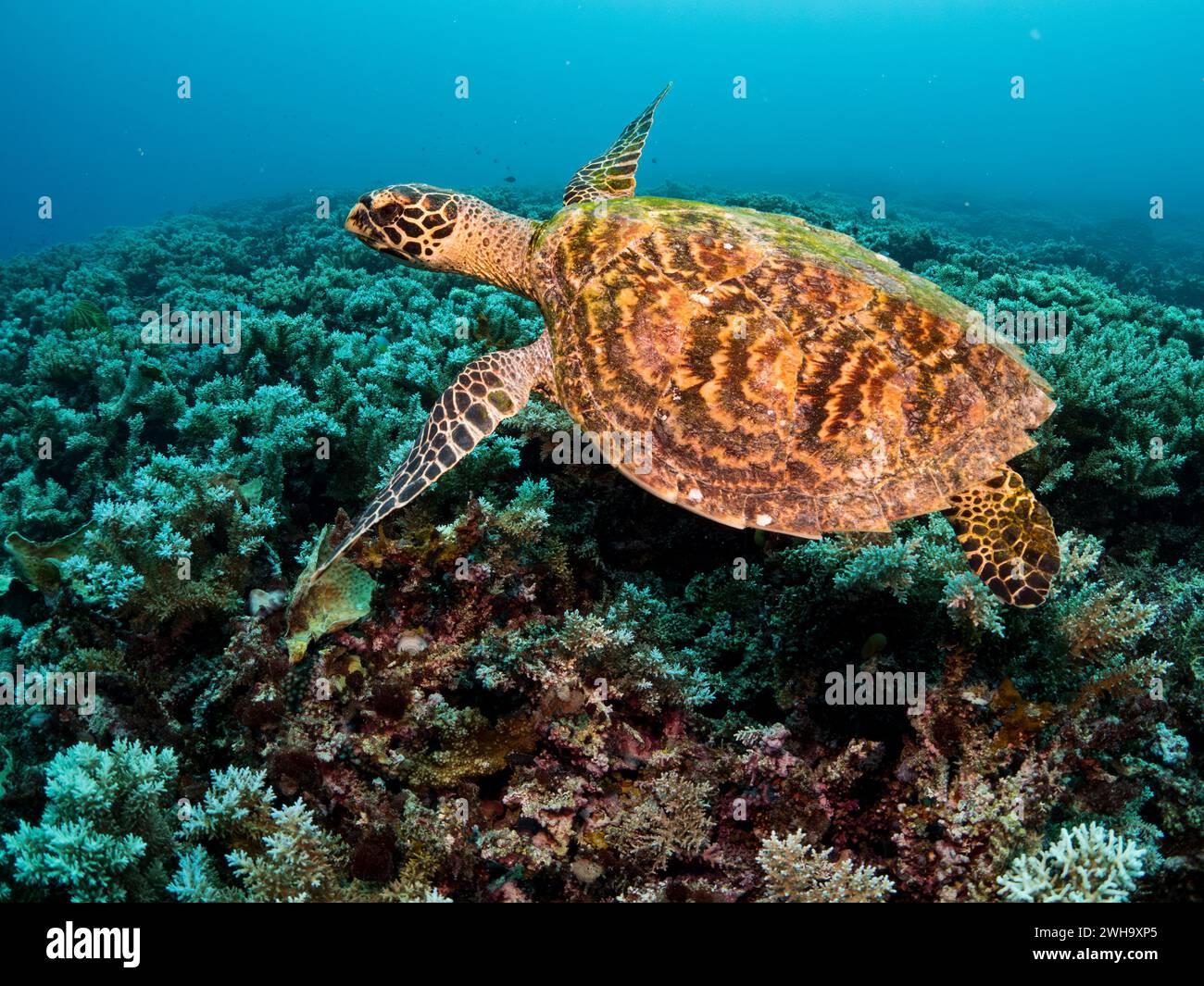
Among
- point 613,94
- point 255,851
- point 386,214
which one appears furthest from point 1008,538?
point 613,94

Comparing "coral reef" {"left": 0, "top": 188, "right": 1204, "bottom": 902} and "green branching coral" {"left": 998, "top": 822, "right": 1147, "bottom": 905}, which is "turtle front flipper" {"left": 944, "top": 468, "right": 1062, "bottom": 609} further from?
"green branching coral" {"left": 998, "top": 822, "right": 1147, "bottom": 905}

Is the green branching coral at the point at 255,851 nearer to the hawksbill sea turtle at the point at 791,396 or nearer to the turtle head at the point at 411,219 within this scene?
the hawksbill sea turtle at the point at 791,396

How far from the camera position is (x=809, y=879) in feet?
7.10

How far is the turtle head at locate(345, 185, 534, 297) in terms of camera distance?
3.99m

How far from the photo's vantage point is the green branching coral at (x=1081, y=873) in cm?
190

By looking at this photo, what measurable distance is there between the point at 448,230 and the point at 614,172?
172 centimetres

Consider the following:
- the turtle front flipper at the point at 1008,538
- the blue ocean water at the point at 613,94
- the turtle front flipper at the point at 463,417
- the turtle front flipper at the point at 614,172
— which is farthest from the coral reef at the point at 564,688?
the blue ocean water at the point at 613,94

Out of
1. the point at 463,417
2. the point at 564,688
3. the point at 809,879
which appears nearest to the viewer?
the point at 809,879

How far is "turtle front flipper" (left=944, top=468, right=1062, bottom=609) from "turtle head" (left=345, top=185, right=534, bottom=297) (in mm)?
2925

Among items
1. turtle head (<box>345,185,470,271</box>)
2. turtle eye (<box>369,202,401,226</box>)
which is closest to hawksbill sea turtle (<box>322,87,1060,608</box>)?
turtle head (<box>345,185,470,271</box>)

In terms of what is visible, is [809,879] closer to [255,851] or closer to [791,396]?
[791,396]

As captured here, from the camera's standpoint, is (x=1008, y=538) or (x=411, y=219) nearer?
(x=1008, y=538)
